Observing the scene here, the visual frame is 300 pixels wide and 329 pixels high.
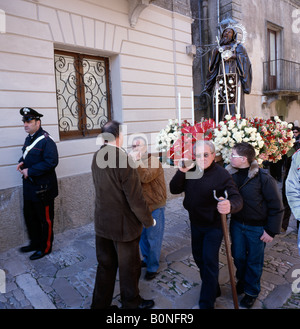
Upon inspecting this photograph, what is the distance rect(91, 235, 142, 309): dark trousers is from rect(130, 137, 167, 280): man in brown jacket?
680 millimetres

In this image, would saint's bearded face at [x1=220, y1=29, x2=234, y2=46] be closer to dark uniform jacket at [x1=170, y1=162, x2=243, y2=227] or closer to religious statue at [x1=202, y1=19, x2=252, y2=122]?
religious statue at [x1=202, y1=19, x2=252, y2=122]

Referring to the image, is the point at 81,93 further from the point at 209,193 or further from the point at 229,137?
the point at 209,193

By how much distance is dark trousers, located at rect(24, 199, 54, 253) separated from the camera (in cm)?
410

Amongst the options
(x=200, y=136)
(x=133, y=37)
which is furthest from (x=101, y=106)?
(x=200, y=136)

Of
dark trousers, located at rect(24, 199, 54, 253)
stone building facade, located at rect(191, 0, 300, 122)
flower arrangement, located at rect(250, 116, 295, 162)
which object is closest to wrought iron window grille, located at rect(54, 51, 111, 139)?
dark trousers, located at rect(24, 199, 54, 253)

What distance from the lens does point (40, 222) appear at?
429 centimetres

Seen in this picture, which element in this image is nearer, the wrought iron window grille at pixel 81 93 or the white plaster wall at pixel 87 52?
the white plaster wall at pixel 87 52

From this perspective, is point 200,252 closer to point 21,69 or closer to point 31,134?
point 31,134

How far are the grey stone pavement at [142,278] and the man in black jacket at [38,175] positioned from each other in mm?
377

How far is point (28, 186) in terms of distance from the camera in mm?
4098

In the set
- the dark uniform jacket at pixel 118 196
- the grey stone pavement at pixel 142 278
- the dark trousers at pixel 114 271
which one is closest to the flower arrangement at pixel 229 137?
the dark uniform jacket at pixel 118 196

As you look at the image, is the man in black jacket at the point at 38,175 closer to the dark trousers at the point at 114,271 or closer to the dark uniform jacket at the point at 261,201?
the dark trousers at the point at 114,271

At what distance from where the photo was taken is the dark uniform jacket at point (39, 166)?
4000 mm

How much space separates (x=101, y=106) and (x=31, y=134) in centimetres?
211
